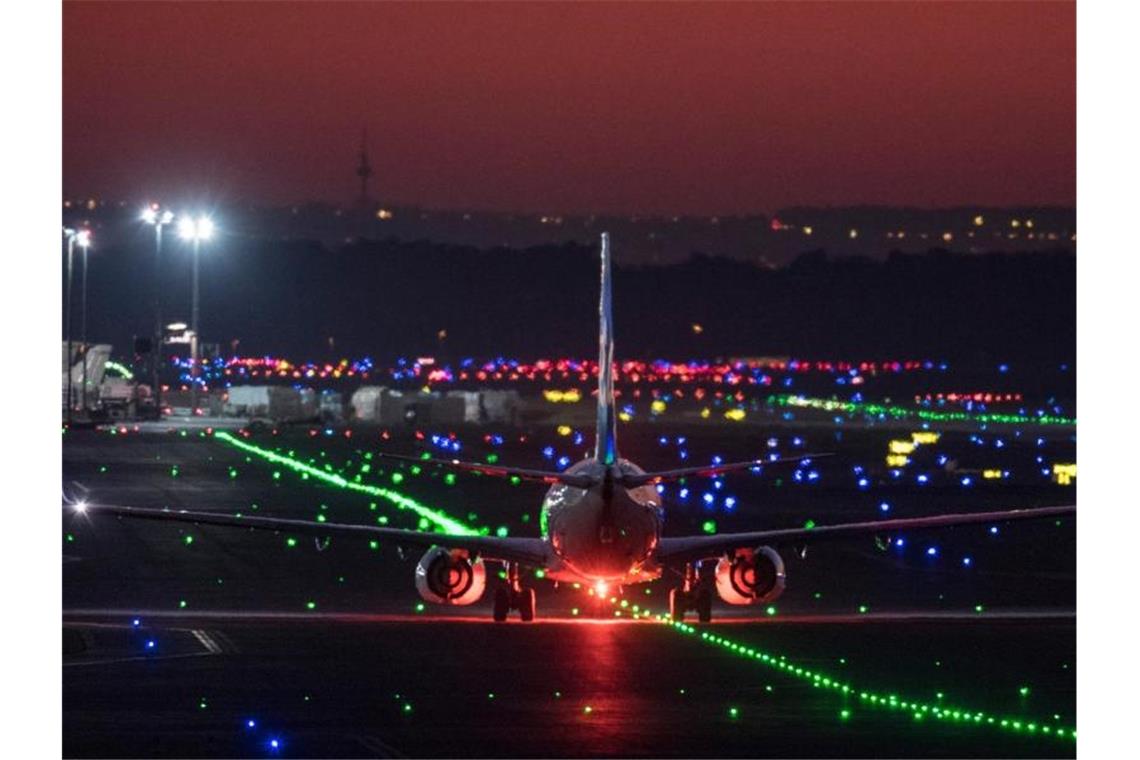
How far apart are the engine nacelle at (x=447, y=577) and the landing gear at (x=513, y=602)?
2.96 ft

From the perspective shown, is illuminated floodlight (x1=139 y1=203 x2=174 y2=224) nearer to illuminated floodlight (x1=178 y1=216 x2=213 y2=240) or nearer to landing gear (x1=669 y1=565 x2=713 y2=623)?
illuminated floodlight (x1=178 y1=216 x2=213 y2=240)

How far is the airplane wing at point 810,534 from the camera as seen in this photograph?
5288 cm

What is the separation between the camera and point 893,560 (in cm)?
7038

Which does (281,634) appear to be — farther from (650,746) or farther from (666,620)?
(650,746)

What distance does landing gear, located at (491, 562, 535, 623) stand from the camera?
52.5 meters

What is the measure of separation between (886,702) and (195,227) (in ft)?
451

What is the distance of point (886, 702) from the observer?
38750 millimetres

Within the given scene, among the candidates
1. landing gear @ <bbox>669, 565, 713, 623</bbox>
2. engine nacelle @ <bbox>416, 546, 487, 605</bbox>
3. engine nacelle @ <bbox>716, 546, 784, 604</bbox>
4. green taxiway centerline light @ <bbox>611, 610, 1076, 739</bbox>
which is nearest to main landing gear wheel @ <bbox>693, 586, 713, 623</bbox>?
landing gear @ <bbox>669, 565, 713, 623</bbox>

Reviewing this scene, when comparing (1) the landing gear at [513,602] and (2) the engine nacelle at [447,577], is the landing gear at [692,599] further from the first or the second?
(2) the engine nacelle at [447,577]

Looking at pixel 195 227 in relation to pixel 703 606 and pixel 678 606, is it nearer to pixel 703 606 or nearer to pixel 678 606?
pixel 678 606

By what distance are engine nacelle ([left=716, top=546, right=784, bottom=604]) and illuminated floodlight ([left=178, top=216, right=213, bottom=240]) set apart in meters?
121

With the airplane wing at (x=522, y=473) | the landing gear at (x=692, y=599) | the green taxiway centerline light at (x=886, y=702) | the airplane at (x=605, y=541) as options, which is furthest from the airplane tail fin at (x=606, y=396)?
the green taxiway centerline light at (x=886, y=702)
